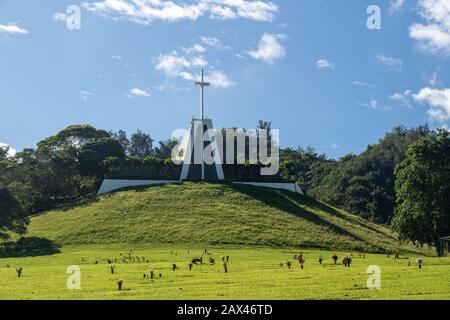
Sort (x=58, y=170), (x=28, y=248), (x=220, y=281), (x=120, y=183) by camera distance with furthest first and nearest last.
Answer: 1. (x=58, y=170)
2. (x=120, y=183)
3. (x=28, y=248)
4. (x=220, y=281)

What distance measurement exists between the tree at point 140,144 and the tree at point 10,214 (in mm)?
93092

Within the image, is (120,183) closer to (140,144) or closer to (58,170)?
(58,170)

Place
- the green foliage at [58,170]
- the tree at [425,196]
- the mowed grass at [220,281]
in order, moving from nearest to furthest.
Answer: the mowed grass at [220,281] < the tree at [425,196] < the green foliage at [58,170]

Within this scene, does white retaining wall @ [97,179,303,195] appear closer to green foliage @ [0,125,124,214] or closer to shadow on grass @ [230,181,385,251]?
shadow on grass @ [230,181,385,251]

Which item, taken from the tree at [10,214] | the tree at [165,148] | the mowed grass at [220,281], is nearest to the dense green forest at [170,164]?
the tree at [10,214]

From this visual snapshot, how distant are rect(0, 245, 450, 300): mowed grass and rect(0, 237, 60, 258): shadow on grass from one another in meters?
4.15

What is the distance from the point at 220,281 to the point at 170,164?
1889 inches

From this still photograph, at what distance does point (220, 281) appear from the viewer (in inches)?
966

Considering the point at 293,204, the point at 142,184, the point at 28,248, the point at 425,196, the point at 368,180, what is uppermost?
the point at 368,180

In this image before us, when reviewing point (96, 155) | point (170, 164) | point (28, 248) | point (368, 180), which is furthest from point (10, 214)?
point (368, 180)

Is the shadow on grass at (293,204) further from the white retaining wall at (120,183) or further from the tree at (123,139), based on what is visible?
the tree at (123,139)

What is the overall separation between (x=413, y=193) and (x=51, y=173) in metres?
47.5

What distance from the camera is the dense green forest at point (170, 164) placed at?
4819cm
